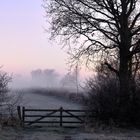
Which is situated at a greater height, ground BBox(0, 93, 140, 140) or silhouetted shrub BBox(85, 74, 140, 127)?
silhouetted shrub BBox(85, 74, 140, 127)

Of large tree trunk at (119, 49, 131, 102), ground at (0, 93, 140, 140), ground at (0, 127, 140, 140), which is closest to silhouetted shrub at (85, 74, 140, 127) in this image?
large tree trunk at (119, 49, 131, 102)

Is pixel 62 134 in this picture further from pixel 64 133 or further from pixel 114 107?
pixel 114 107

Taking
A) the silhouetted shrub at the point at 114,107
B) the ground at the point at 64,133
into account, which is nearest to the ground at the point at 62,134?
the ground at the point at 64,133

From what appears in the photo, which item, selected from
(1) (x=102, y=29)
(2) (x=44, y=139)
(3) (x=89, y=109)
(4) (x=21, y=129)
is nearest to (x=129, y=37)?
(1) (x=102, y=29)

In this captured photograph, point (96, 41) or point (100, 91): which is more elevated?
point (96, 41)

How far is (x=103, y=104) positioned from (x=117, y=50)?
8.48 metres

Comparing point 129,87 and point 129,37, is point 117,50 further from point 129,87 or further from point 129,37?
point 129,87

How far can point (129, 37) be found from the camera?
33.4m

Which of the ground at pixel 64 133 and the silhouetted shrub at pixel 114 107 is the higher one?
the silhouetted shrub at pixel 114 107

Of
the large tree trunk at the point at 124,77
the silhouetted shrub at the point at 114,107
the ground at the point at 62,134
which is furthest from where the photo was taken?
the large tree trunk at the point at 124,77

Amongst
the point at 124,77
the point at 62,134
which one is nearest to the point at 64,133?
the point at 62,134

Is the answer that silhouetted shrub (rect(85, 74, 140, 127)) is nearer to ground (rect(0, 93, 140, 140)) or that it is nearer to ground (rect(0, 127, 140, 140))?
ground (rect(0, 93, 140, 140))

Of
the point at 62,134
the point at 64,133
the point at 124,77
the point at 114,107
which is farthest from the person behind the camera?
the point at 124,77

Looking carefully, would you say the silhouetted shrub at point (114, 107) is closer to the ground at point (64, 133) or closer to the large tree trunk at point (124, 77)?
the large tree trunk at point (124, 77)
